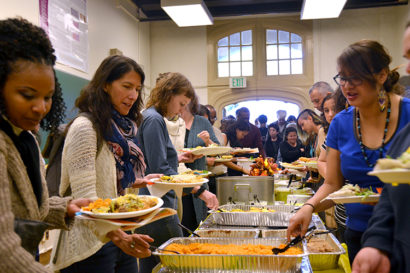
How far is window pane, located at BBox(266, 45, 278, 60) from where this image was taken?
309 inches

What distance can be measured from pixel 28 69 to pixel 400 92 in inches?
52.4

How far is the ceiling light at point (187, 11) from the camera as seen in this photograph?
5.59 m

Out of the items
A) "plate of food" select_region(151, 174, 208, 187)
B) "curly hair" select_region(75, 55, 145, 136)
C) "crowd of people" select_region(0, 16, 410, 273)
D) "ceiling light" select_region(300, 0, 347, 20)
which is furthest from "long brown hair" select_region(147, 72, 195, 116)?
"ceiling light" select_region(300, 0, 347, 20)

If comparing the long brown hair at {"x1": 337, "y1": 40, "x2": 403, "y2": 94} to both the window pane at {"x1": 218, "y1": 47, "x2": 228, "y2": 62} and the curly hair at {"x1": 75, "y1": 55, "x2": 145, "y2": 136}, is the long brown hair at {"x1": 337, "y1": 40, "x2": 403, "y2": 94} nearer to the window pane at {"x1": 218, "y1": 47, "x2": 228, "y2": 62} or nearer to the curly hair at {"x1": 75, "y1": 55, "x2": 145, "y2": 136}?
the curly hair at {"x1": 75, "y1": 55, "x2": 145, "y2": 136}

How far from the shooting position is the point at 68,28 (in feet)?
15.6

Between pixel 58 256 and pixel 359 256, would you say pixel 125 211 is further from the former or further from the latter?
pixel 359 256

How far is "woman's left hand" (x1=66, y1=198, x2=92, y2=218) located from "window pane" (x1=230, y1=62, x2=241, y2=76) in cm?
703

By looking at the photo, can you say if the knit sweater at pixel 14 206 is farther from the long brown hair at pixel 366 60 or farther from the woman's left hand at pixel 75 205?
the long brown hair at pixel 366 60

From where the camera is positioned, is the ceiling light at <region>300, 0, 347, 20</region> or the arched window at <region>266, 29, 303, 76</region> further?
the arched window at <region>266, 29, 303, 76</region>

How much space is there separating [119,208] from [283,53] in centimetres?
727

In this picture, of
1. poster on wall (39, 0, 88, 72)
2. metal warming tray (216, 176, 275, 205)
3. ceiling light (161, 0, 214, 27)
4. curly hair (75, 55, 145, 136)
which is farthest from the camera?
ceiling light (161, 0, 214, 27)

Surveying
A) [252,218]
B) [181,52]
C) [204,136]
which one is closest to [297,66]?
[181,52]

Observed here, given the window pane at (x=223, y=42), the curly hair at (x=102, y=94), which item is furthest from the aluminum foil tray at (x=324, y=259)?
the window pane at (x=223, y=42)

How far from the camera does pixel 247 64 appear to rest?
7961mm
